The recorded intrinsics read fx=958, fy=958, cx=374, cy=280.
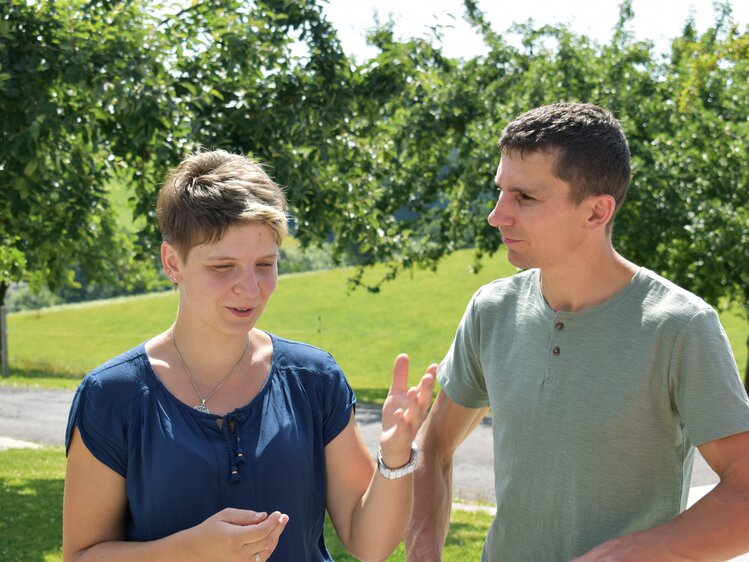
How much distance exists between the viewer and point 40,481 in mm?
10133

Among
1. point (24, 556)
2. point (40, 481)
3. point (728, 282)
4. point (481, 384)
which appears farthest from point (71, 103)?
point (728, 282)

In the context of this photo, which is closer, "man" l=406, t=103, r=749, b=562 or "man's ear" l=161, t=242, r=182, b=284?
"man" l=406, t=103, r=749, b=562

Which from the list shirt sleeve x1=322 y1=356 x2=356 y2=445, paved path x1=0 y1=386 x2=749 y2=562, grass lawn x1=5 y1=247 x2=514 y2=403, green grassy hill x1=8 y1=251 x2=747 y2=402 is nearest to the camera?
shirt sleeve x1=322 y1=356 x2=356 y2=445

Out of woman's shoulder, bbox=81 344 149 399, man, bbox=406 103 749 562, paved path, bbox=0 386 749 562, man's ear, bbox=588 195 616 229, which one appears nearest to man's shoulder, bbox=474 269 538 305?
man, bbox=406 103 749 562

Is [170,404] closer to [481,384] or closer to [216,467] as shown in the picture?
[216,467]

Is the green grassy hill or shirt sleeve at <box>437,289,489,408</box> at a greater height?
shirt sleeve at <box>437,289,489,408</box>

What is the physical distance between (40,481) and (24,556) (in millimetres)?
3354

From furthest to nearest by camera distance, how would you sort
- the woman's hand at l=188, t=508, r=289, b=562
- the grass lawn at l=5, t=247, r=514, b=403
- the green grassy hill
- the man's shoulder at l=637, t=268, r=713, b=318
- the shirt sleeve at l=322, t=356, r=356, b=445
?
the grass lawn at l=5, t=247, r=514, b=403, the green grassy hill, the shirt sleeve at l=322, t=356, r=356, b=445, the man's shoulder at l=637, t=268, r=713, b=318, the woman's hand at l=188, t=508, r=289, b=562

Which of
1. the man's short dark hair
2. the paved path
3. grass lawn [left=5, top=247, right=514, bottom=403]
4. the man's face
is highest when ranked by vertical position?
the man's short dark hair

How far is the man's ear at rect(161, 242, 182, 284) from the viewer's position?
7.77 ft

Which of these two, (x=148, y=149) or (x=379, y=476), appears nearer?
→ (x=379, y=476)

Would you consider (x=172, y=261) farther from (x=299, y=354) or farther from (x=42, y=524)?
(x=42, y=524)

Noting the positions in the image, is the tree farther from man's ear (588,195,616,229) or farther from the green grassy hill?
the green grassy hill

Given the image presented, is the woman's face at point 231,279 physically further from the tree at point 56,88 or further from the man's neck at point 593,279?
the tree at point 56,88
